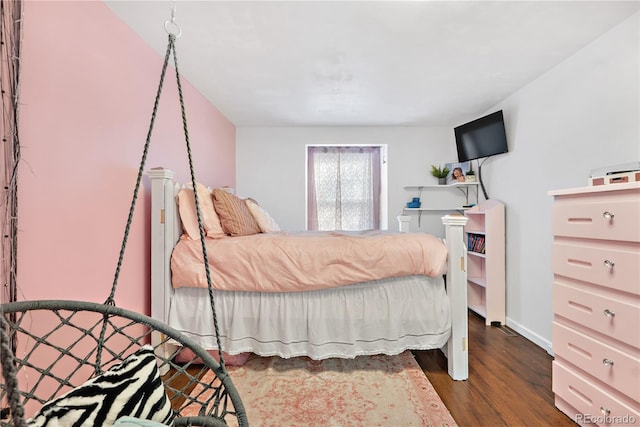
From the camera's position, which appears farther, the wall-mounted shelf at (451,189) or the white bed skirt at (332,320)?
the wall-mounted shelf at (451,189)

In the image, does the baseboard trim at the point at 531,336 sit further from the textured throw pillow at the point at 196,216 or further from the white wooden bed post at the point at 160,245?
the white wooden bed post at the point at 160,245

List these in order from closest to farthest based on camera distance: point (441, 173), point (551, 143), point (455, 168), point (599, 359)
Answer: point (599, 359)
point (551, 143)
point (455, 168)
point (441, 173)

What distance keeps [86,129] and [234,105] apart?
1937mm

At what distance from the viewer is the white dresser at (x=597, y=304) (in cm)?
127

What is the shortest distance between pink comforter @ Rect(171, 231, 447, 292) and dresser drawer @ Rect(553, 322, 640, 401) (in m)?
0.66

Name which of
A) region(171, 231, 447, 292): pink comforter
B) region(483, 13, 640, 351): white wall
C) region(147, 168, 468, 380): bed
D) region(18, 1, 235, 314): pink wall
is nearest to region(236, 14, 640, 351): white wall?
region(483, 13, 640, 351): white wall

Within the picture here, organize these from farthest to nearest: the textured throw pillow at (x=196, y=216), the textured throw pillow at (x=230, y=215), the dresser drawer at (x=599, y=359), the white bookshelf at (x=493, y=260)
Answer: the white bookshelf at (x=493, y=260), the textured throw pillow at (x=230, y=215), the textured throw pillow at (x=196, y=216), the dresser drawer at (x=599, y=359)

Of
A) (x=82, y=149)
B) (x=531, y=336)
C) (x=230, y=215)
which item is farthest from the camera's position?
(x=531, y=336)

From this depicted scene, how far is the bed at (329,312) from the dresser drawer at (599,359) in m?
0.48

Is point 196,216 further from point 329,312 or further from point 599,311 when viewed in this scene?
point 599,311

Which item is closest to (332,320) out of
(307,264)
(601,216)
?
(307,264)

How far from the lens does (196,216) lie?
6.90ft

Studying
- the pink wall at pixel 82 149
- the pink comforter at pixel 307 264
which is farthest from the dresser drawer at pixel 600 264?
the pink wall at pixel 82 149

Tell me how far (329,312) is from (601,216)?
56.9 inches
